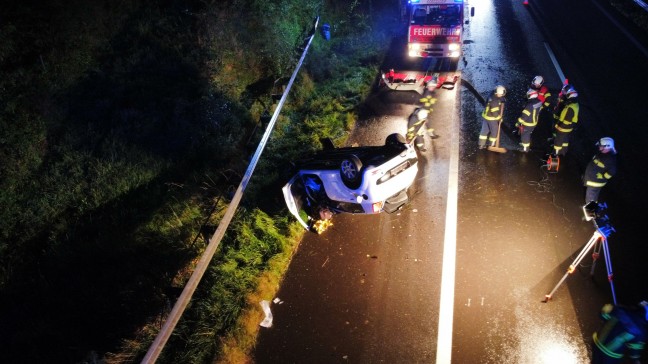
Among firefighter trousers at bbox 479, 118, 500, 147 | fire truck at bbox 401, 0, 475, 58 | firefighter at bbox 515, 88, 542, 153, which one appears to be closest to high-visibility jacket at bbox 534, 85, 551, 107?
firefighter at bbox 515, 88, 542, 153

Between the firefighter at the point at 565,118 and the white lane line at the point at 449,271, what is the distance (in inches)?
73.7

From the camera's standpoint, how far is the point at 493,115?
23.0 feet

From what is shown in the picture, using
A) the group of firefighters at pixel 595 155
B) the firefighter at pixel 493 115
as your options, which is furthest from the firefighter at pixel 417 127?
the firefighter at pixel 493 115

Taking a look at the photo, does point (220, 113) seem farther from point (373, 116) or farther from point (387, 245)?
point (387, 245)

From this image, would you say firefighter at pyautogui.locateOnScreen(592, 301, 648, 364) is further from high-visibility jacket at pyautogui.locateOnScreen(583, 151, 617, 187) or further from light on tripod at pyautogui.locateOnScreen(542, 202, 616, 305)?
high-visibility jacket at pyautogui.locateOnScreen(583, 151, 617, 187)

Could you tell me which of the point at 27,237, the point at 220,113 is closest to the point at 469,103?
the point at 220,113

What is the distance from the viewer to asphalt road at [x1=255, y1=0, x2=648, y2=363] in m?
4.39

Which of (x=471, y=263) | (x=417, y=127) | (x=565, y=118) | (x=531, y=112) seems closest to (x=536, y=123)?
(x=531, y=112)

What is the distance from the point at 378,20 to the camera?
584 inches

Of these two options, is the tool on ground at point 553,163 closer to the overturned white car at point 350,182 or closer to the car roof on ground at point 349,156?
the overturned white car at point 350,182

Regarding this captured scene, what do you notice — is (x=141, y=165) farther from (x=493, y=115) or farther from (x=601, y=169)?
(x=601, y=169)

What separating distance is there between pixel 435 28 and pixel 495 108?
458cm

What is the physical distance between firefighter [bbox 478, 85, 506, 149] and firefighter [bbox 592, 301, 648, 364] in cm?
434

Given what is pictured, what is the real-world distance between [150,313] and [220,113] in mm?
4602
